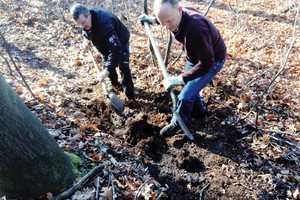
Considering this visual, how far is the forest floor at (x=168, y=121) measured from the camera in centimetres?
338

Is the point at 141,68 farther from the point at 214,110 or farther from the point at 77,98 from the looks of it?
→ the point at 214,110

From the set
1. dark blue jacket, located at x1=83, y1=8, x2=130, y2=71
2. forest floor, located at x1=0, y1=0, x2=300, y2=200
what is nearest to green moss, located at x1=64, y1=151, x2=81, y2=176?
forest floor, located at x1=0, y1=0, x2=300, y2=200

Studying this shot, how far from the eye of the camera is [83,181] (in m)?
2.88

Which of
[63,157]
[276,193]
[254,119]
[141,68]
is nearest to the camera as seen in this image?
[63,157]

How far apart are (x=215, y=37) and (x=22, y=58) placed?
17.6ft

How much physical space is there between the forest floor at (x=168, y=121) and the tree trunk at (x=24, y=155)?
1.34ft

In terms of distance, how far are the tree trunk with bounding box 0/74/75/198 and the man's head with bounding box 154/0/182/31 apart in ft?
5.71

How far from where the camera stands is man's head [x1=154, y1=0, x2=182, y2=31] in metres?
2.78

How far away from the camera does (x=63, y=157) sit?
276cm

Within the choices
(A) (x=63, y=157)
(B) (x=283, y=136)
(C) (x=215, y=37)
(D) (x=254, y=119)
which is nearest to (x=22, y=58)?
(A) (x=63, y=157)

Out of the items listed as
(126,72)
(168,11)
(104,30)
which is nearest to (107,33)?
(104,30)

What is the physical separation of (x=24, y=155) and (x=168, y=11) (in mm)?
2094

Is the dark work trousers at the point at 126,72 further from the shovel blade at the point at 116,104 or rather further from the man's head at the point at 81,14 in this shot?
the man's head at the point at 81,14

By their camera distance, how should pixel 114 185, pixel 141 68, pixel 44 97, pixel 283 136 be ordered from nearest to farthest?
pixel 114 185, pixel 283 136, pixel 44 97, pixel 141 68
